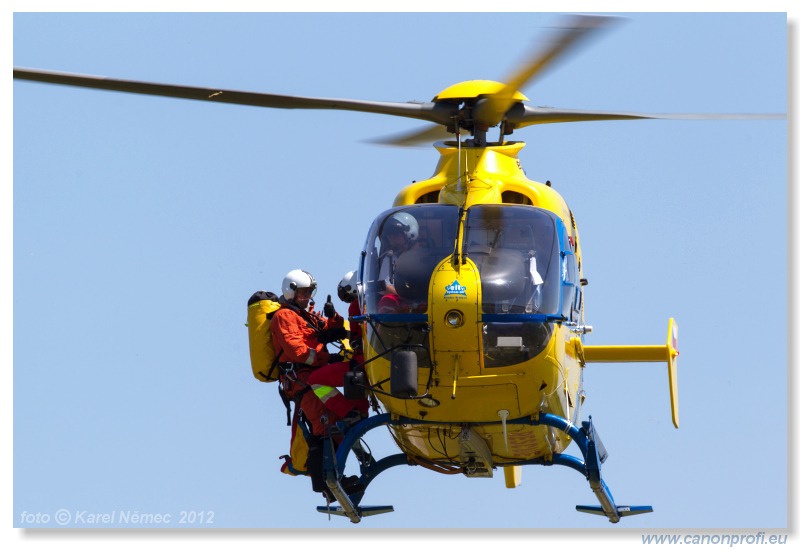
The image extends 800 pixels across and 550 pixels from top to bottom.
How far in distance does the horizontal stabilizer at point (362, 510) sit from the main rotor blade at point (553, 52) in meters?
4.36

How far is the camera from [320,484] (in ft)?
58.7

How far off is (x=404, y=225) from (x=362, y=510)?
3.43m

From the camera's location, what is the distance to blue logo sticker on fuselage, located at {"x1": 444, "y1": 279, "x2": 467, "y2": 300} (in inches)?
616

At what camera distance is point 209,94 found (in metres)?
16.8

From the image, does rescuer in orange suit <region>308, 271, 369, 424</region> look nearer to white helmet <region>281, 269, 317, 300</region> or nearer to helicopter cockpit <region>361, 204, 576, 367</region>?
white helmet <region>281, 269, 317, 300</region>

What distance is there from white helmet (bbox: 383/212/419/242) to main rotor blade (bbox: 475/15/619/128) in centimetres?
149

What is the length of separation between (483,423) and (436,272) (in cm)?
156

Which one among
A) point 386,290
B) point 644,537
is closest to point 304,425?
point 386,290

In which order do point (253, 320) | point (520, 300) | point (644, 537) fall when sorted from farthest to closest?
point (253, 320)
point (644, 537)
point (520, 300)

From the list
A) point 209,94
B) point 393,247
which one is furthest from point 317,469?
point 209,94

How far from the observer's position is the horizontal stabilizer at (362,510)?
18.0 metres

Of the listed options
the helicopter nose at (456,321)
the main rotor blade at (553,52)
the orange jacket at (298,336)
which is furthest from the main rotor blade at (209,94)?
the helicopter nose at (456,321)

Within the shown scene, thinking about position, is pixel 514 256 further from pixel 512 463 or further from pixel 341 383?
pixel 341 383

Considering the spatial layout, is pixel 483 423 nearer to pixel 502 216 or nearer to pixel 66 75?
pixel 502 216
